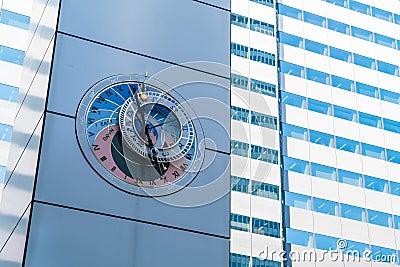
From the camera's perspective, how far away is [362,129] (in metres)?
37.3

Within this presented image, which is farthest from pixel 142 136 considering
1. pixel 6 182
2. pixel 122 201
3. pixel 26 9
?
pixel 26 9

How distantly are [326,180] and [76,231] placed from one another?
98.8ft

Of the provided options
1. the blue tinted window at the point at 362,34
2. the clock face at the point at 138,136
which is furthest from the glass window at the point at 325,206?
the clock face at the point at 138,136

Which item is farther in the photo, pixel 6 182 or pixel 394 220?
pixel 394 220

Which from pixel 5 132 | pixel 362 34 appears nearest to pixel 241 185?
pixel 5 132

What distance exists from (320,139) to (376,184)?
11.1 feet

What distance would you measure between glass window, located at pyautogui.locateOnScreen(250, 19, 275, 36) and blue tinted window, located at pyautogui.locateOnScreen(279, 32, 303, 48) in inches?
20.3

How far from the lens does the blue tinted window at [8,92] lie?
30.0 m

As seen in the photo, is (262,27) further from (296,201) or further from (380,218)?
(380,218)

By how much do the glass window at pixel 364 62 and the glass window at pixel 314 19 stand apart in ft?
7.76

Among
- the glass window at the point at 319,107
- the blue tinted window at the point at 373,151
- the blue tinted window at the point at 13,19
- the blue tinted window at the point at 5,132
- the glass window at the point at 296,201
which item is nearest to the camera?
the blue tinted window at the point at 5,132

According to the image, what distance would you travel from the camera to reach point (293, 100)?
3634cm

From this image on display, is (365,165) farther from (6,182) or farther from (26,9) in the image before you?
(6,182)

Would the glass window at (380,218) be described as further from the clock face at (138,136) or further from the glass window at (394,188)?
the clock face at (138,136)
